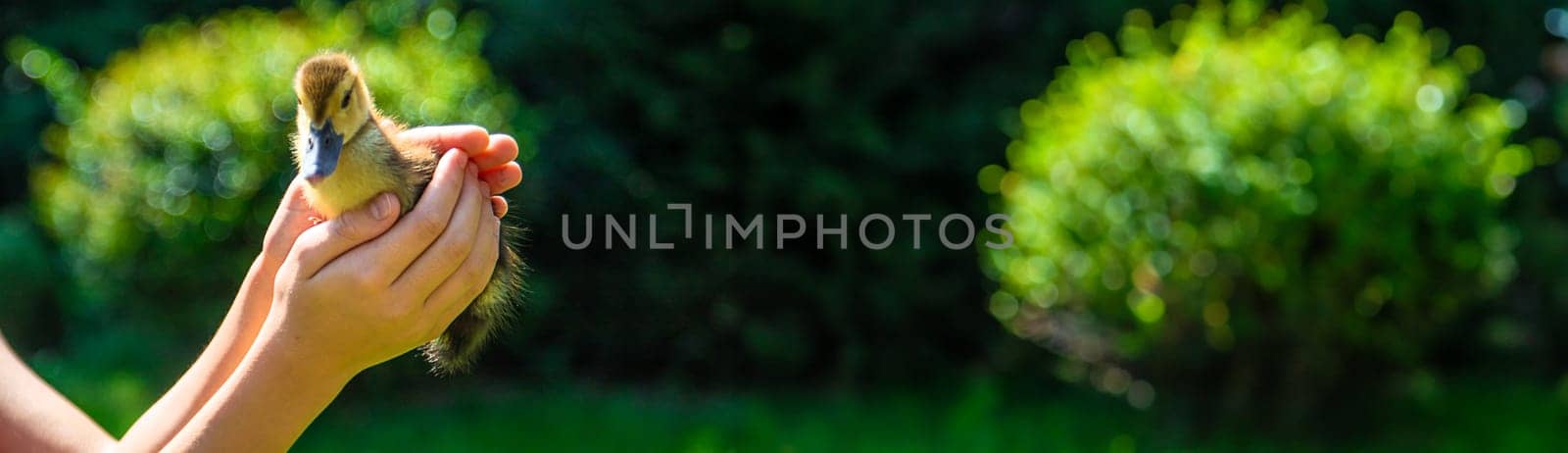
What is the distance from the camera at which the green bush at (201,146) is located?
5.81 m

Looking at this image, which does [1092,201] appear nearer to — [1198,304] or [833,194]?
[1198,304]

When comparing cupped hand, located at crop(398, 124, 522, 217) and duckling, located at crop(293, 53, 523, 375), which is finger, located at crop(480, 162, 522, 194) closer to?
cupped hand, located at crop(398, 124, 522, 217)

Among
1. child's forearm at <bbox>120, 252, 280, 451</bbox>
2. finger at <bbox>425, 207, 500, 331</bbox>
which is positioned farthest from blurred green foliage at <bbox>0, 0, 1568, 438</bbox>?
finger at <bbox>425, 207, 500, 331</bbox>

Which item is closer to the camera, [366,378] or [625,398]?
[366,378]

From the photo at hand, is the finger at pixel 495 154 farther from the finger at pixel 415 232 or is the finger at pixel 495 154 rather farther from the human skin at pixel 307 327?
the finger at pixel 415 232

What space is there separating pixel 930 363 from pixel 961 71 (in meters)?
1.54

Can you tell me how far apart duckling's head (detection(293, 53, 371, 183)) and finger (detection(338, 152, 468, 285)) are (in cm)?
15

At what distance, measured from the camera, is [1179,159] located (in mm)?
5555

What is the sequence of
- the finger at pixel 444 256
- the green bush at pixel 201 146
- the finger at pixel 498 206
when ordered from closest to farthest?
the finger at pixel 444 256 → the finger at pixel 498 206 → the green bush at pixel 201 146

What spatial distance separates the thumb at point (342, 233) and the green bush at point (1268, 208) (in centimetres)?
404

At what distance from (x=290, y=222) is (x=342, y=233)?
38cm

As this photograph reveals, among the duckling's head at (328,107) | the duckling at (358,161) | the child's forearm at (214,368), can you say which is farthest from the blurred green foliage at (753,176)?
the child's forearm at (214,368)

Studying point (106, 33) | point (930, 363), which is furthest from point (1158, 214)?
point (106, 33)

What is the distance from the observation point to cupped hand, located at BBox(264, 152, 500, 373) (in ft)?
6.33
